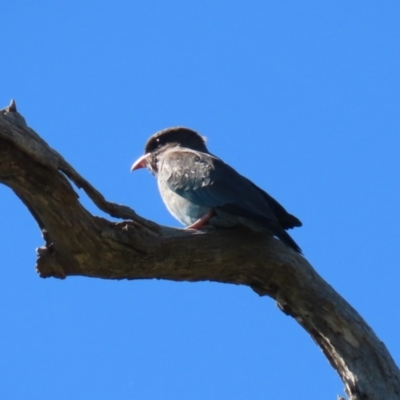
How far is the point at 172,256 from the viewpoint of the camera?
232 inches

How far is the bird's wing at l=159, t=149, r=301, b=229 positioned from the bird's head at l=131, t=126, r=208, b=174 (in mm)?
898

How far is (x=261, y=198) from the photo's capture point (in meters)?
6.60

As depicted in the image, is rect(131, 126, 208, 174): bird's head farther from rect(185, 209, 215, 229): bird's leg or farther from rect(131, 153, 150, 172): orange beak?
rect(185, 209, 215, 229): bird's leg

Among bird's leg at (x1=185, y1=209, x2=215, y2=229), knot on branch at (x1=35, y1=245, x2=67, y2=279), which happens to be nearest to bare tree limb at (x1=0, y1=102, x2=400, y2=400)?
knot on branch at (x1=35, y1=245, x2=67, y2=279)

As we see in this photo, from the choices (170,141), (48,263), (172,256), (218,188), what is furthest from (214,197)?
(170,141)

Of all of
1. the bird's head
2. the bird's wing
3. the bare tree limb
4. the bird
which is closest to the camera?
the bare tree limb

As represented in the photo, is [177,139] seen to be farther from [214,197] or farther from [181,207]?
[214,197]

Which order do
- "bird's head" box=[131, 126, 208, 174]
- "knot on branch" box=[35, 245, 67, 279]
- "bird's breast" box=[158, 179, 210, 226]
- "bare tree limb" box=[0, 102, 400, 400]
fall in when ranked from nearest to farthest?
"bare tree limb" box=[0, 102, 400, 400]
"knot on branch" box=[35, 245, 67, 279]
"bird's breast" box=[158, 179, 210, 226]
"bird's head" box=[131, 126, 208, 174]

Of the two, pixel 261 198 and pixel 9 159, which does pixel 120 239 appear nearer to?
pixel 9 159

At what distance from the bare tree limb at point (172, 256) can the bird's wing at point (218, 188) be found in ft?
0.64

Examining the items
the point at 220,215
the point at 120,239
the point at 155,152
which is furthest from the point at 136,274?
the point at 155,152

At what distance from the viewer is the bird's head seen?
8.30m

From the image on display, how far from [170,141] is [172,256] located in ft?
8.56

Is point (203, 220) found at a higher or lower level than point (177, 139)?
lower
